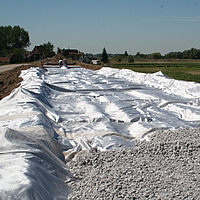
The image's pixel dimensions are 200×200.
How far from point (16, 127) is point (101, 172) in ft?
5.72

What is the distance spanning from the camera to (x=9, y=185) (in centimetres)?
169

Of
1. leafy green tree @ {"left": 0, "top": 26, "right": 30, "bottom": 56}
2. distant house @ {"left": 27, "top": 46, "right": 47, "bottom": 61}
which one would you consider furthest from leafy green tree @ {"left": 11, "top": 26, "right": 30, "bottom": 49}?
distant house @ {"left": 27, "top": 46, "right": 47, "bottom": 61}

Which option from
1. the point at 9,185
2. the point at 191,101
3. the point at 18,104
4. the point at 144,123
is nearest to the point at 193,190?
the point at 9,185

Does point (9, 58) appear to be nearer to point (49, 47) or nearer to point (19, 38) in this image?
point (19, 38)

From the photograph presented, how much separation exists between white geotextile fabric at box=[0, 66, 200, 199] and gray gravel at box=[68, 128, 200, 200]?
305mm

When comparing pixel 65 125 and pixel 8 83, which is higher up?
pixel 8 83

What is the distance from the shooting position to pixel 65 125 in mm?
4711

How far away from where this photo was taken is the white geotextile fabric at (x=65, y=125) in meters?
2.07

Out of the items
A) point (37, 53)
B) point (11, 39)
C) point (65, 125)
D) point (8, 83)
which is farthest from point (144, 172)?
point (11, 39)

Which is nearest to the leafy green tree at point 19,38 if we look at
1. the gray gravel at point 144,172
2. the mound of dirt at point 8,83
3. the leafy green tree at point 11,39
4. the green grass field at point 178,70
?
the leafy green tree at point 11,39

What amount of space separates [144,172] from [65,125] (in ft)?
8.28

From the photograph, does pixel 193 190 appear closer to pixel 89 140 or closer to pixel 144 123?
pixel 89 140

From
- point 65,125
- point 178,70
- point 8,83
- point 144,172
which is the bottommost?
point 144,172

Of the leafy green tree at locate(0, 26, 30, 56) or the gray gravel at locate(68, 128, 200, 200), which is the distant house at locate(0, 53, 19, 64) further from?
the gray gravel at locate(68, 128, 200, 200)
